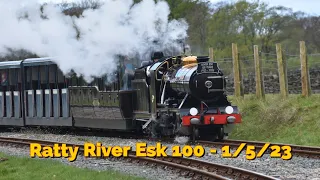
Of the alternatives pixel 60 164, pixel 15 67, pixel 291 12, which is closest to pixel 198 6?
pixel 291 12

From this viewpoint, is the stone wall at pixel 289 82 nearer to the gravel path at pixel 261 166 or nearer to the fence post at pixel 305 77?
the fence post at pixel 305 77

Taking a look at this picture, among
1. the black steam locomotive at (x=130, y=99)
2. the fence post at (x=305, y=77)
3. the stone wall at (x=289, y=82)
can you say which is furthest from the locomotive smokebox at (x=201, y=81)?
the stone wall at (x=289, y=82)

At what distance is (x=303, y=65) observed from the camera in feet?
62.6

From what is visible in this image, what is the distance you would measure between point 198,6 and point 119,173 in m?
31.0

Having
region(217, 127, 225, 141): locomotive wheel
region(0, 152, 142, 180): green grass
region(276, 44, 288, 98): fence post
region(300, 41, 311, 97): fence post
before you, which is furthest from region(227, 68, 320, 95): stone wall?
region(0, 152, 142, 180): green grass

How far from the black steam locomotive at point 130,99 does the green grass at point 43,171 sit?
4096 millimetres

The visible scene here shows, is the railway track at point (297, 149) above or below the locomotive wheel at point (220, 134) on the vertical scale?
below

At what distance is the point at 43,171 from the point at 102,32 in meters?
7.72

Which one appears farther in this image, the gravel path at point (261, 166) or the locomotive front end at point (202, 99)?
the locomotive front end at point (202, 99)

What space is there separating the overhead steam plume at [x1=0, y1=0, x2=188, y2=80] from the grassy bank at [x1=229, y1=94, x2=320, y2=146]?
3430 mm

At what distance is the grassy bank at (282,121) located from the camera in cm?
1611

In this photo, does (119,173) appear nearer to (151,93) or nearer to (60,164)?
(60,164)

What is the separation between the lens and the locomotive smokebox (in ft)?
50.2

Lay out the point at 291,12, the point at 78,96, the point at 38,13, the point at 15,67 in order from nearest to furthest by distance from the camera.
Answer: the point at 78,96 < the point at 38,13 < the point at 15,67 < the point at 291,12
